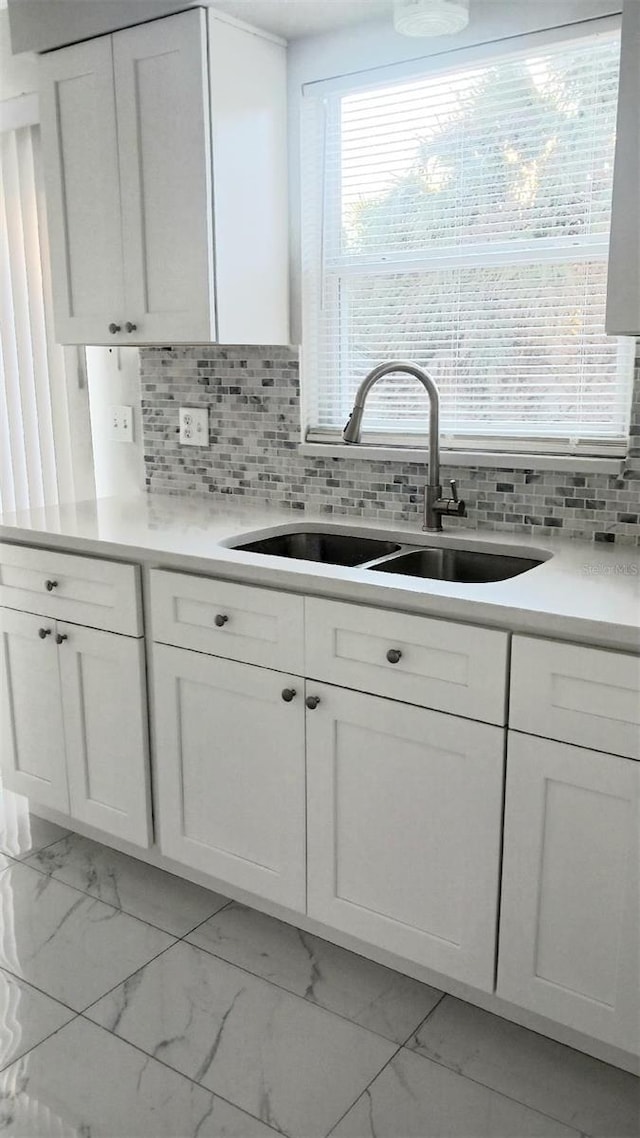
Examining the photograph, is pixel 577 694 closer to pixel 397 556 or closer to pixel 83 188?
pixel 397 556

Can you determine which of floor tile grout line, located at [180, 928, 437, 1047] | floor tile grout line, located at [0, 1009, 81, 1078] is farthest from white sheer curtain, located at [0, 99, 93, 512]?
floor tile grout line, located at [0, 1009, 81, 1078]

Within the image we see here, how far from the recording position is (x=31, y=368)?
327cm

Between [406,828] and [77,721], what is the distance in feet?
3.23

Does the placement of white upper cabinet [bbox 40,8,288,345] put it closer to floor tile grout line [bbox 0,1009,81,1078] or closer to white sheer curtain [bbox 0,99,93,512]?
white sheer curtain [bbox 0,99,93,512]

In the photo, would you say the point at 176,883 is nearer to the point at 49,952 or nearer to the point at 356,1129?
the point at 49,952

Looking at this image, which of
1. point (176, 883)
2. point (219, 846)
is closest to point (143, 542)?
point (219, 846)

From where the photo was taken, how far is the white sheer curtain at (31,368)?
122 inches

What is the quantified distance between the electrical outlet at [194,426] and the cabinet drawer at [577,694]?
4.76 feet

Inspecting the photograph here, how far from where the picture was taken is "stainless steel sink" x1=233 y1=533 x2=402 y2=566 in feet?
7.71

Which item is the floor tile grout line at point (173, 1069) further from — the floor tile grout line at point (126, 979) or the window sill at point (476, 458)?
the window sill at point (476, 458)

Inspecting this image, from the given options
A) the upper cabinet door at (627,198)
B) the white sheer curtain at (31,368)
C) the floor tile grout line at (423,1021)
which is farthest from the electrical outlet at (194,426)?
the floor tile grout line at (423,1021)

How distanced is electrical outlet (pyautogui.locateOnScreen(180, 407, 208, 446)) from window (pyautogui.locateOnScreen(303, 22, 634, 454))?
398 millimetres

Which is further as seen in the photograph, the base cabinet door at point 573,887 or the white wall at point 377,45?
the white wall at point 377,45

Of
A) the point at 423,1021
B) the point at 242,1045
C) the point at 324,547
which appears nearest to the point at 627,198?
the point at 324,547
